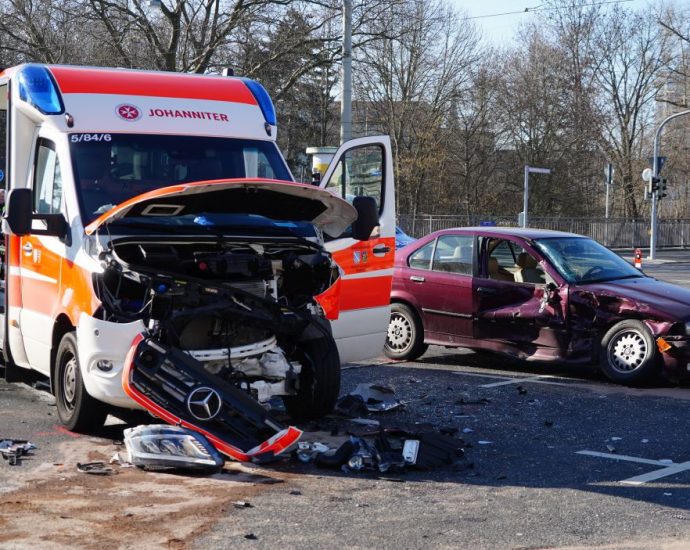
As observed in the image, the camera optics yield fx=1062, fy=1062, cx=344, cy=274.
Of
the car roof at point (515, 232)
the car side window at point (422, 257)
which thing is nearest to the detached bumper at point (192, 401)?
Answer: the car roof at point (515, 232)

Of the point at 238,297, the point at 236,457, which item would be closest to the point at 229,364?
the point at 238,297

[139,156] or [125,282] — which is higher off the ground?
[139,156]

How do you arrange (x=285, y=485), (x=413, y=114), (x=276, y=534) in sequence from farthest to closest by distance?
(x=413, y=114)
(x=285, y=485)
(x=276, y=534)

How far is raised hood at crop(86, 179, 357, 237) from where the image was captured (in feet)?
24.1

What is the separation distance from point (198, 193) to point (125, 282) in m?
Answer: 0.81

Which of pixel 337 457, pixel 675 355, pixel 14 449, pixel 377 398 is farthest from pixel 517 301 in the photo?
pixel 14 449

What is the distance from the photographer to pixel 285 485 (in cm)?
661

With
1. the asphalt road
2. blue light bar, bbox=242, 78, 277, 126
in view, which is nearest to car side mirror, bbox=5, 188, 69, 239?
the asphalt road

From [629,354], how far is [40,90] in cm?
622

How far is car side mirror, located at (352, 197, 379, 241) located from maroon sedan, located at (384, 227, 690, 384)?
301 centimetres

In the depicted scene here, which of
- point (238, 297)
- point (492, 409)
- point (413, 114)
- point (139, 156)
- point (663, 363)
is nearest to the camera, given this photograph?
point (238, 297)

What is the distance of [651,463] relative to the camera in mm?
7379

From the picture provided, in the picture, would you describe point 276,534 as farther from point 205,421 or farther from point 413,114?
point 413,114

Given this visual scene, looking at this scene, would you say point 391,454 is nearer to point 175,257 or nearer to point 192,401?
point 192,401
